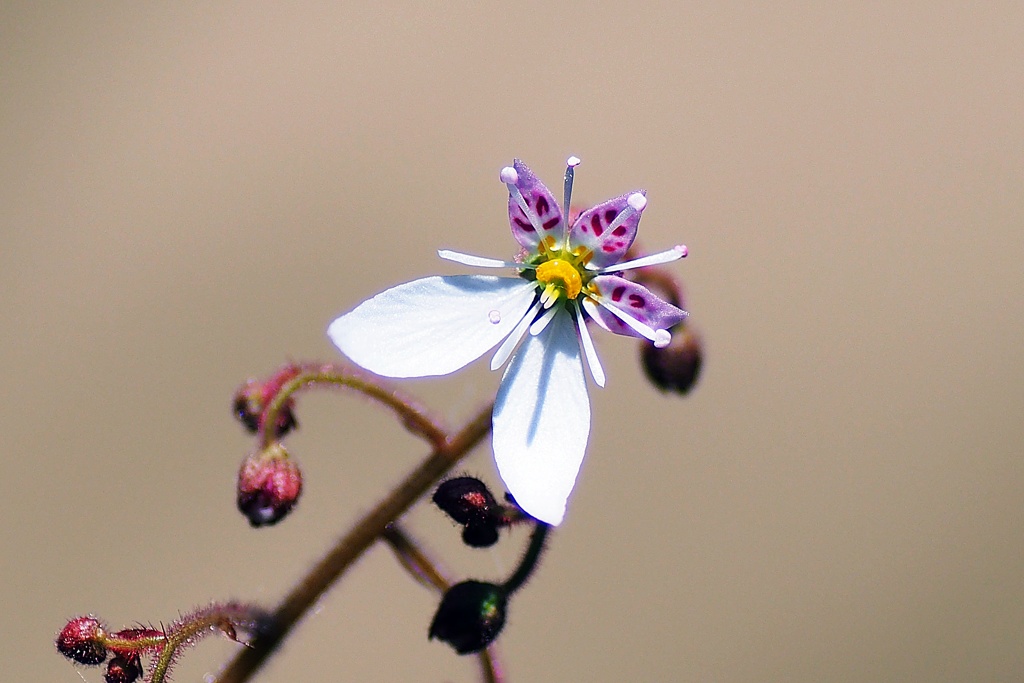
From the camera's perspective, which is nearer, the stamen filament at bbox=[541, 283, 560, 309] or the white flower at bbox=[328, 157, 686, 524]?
the white flower at bbox=[328, 157, 686, 524]

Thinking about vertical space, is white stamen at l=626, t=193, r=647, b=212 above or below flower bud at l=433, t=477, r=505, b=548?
above

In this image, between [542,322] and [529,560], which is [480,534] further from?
[542,322]

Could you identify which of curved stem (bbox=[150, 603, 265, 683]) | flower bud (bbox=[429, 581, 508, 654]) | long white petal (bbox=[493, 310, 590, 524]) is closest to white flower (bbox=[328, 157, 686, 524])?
long white petal (bbox=[493, 310, 590, 524])

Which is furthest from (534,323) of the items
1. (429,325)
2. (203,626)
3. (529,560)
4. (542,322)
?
(203,626)

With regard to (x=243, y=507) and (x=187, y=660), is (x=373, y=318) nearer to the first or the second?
(x=243, y=507)

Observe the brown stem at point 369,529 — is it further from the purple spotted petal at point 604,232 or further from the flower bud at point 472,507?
the purple spotted petal at point 604,232

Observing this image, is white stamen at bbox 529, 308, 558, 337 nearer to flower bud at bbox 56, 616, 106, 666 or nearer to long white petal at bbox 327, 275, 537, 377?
long white petal at bbox 327, 275, 537, 377

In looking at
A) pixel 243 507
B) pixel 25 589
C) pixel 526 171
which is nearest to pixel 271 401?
pixel 243 507
